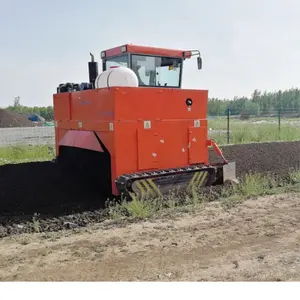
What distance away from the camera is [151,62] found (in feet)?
25.2

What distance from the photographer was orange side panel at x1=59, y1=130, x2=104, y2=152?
253 inches

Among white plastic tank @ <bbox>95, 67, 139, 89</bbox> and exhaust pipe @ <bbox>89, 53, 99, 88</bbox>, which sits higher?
exhaust pipe @ <bbox>89, 53, 99, 88</bbox>

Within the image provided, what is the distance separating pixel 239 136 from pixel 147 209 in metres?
10.6

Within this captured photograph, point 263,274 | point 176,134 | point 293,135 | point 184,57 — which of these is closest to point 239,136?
point 293,135

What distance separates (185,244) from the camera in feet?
14.7

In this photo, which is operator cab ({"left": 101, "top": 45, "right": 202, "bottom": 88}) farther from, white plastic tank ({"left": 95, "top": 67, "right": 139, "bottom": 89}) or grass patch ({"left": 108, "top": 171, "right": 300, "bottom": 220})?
grass patch ({"left": 108, "top": 171, "right": 300, "bottom": 220})

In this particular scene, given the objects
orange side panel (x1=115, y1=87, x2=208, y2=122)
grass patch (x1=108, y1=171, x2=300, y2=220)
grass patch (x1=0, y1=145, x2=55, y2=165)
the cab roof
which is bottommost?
grass patch (x1=108, y1=171, x2=300, y2=220)

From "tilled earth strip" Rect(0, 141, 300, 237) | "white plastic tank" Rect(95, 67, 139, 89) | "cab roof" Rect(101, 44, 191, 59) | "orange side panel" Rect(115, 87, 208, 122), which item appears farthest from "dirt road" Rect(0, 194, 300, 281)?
"cab roof" Rect(101, 44, 191, 59)

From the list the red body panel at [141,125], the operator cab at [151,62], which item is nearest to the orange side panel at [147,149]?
the red body panel at [141,125]

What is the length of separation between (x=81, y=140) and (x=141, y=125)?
1208 mm

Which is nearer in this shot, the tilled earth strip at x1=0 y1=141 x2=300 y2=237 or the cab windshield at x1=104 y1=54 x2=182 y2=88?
the tilled earth strip at x1=0 y1=141 x2=300 y2=237

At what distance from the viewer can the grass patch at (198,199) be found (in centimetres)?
575

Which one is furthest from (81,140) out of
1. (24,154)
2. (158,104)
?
(24,154)

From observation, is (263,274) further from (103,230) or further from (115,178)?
(115,178)
